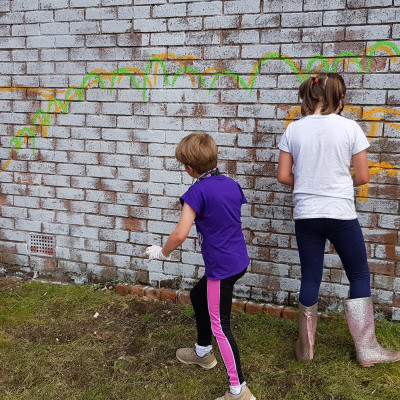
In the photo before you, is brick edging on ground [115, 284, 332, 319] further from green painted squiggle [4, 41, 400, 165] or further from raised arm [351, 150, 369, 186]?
green painted squiggle [4, 41, 400, 165]

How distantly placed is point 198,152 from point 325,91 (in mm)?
833

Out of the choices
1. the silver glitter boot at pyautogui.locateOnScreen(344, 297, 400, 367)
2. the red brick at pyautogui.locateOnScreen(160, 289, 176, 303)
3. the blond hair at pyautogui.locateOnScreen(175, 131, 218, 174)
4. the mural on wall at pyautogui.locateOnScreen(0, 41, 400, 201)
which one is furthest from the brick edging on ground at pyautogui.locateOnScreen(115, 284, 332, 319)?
the blond hair at pyautogui.locateOnScreen(175, 131, 218, 174)

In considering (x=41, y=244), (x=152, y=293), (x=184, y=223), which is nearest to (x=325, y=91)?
(x=184, y=223)

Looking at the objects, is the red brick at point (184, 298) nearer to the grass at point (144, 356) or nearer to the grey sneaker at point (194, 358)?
the grass at point (144, 356)

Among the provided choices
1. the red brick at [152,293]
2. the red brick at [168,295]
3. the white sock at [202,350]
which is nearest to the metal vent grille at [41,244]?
the red brick at [152,293]

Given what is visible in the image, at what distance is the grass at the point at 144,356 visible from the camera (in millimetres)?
2615

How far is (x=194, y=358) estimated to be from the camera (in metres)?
2.88

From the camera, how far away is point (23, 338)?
10.5ft

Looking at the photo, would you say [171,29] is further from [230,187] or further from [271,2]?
[230,187]

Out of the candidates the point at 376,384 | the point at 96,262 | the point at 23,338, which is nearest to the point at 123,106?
the point at 96,262

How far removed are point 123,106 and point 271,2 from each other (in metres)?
1.37

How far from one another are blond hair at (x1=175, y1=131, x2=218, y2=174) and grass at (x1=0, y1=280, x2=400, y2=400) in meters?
1.27

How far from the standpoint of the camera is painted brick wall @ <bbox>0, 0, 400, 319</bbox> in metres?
3.16

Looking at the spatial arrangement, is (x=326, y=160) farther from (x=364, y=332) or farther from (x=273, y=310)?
(x=273, y=310)
